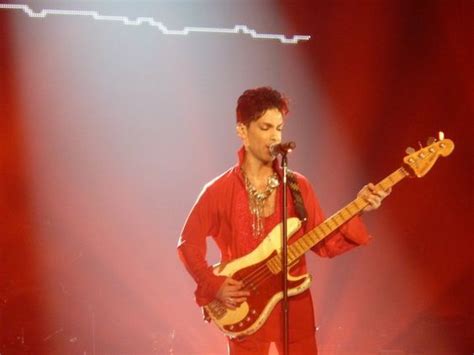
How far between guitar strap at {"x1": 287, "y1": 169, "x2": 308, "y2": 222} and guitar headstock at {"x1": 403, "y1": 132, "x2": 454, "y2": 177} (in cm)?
57

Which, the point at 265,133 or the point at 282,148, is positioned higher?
the point at 265,133

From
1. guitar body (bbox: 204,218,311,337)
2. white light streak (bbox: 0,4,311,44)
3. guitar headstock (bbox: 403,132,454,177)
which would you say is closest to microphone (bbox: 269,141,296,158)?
guitar body (bbox: 204,218,311,337)

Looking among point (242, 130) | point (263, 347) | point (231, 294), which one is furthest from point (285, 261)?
point (242, 130)

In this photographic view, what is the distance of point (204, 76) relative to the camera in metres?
5.63

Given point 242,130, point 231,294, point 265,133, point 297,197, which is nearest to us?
point 231,294

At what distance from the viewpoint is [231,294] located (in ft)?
10.9

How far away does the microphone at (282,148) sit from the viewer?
304 cm

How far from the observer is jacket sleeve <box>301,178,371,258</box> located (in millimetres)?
3402

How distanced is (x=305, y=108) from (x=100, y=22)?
6.23 ft

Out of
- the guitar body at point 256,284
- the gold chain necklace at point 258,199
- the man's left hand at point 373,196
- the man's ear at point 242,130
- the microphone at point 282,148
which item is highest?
the man's ear at point 242,130

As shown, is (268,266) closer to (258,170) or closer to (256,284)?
(256,284)

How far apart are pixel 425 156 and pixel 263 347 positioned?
4.25 ft

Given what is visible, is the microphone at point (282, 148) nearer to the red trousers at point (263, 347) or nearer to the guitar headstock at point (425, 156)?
the guitar headstock at point (425, 156)

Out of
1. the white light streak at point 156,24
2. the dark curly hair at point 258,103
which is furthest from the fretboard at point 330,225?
the white light streak at point 156,24
